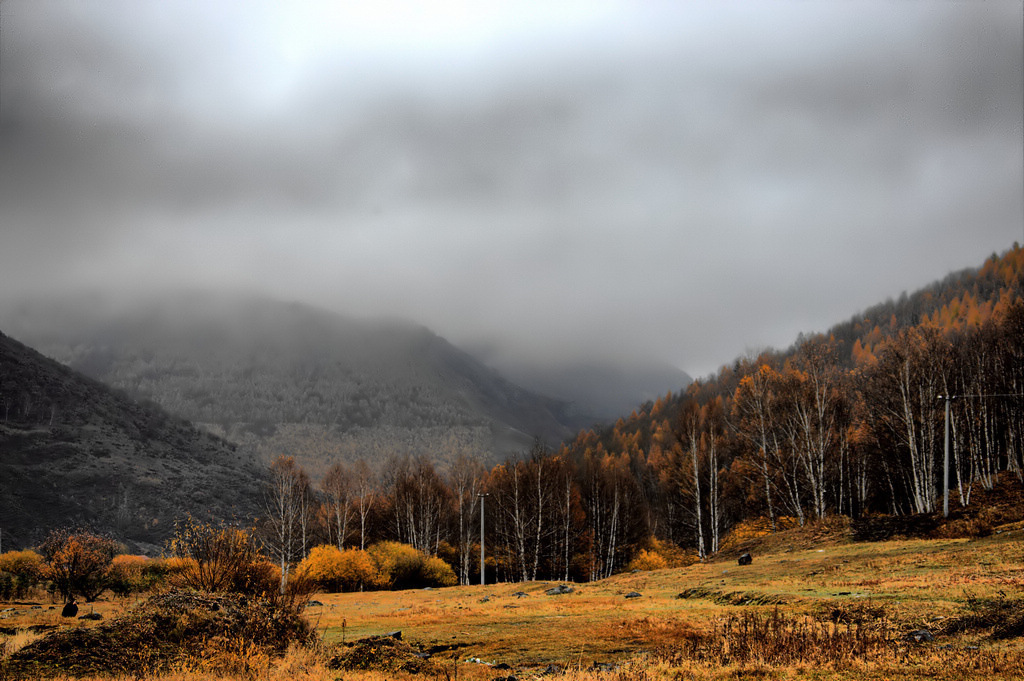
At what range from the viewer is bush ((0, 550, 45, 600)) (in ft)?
156

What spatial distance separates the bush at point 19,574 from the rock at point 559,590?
1688 inches

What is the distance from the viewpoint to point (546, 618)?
82.0ft

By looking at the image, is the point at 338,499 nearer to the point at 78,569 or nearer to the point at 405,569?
the point at 405,569

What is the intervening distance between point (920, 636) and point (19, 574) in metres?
66.5

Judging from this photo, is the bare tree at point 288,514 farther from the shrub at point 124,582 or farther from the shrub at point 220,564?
the shrub at point 220,564

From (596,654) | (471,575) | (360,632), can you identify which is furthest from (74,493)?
(596,654)

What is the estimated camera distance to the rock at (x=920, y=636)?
13.3 metres

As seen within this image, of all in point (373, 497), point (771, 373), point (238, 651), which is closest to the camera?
point (238, 651)

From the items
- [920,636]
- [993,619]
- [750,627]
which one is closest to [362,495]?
[750,627]

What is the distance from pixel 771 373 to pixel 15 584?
7156 cm

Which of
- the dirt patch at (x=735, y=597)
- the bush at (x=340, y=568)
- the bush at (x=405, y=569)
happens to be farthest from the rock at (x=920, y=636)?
the bush at (x=405, y=569)

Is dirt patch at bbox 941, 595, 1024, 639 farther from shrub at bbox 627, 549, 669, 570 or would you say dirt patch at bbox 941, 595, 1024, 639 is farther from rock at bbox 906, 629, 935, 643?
shrub at bbox 627, 549, 669, 570

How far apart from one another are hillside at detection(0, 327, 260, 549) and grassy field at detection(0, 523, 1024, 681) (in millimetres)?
122046

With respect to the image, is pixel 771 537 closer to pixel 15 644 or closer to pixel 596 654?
pixel 596 654
